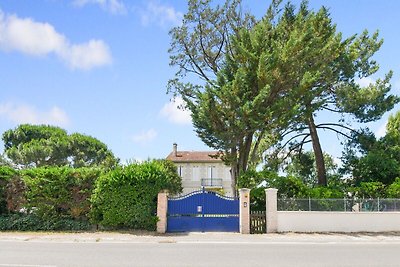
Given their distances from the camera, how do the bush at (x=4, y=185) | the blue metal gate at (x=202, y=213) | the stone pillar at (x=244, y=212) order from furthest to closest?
the bush at (x=4, y=185) → the blue metal gate at (x=202, y=213) → the stone pillar at (x=244, y=212)

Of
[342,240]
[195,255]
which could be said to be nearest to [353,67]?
[342,240]

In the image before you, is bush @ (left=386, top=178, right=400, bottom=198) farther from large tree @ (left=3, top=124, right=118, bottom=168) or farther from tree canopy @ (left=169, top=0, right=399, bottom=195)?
large tree @ (left=3, top=124, right=118, bottom=168)

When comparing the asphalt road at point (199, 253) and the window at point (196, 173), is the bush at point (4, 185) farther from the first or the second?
the window at point (196, 173)

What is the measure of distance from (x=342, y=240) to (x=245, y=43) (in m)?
12.7

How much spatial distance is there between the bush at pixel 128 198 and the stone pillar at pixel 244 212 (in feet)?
13.0

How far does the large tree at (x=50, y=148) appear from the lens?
47.7 m

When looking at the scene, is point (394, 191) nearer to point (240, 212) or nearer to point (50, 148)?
point (240, 212)

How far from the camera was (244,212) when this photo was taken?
1917 centimetres

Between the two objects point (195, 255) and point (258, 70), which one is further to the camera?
point (258, 70)

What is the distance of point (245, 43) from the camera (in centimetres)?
2419

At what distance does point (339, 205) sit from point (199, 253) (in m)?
11.0

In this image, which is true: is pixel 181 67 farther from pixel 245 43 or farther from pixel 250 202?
pixel 250 202

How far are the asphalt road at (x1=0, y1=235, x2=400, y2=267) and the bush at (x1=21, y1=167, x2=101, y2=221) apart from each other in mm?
2952

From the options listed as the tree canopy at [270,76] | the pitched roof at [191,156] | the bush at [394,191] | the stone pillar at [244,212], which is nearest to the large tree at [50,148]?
the pitched roof at [191,156]
